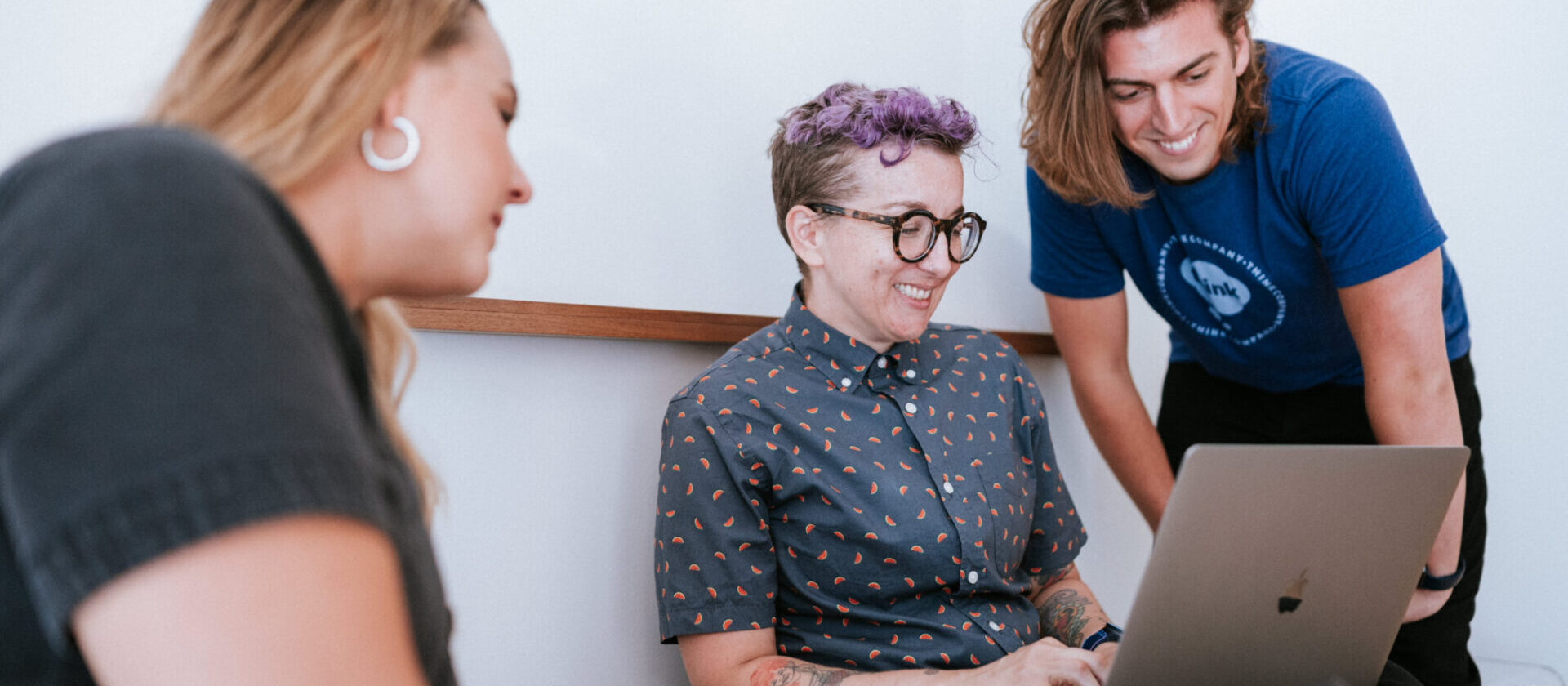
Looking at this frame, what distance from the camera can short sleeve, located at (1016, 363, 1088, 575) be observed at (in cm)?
149

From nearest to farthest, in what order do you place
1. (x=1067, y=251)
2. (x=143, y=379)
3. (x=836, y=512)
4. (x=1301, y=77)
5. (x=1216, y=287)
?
(x=143, y=379) < (x=836, y=512) < (x=1301, y=77) < (x=1216, y=287) < (x=1067, y=251)

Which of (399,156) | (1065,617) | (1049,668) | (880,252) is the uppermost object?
(399,156)

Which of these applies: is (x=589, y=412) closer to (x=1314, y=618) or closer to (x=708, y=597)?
(x=708, y=597)

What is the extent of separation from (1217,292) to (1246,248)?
0.10 meters

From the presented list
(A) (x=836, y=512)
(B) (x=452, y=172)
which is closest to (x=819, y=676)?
(A) (x=836, y=512)

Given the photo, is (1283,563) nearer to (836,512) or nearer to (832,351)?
(836,512)

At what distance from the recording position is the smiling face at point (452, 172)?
2.03ft

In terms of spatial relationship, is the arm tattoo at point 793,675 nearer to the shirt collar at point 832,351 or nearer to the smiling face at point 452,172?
the shirt collar at point 832,351

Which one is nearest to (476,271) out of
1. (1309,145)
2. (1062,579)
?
(1062,579)

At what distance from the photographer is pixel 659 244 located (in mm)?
1451

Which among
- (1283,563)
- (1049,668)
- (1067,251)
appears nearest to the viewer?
(1283,563)

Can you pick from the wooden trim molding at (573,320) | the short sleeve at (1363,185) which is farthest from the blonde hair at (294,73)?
the short sleeve at (1363,185)

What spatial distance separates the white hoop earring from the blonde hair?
1 cm

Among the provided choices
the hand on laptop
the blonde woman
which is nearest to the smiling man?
the hand on laptop
